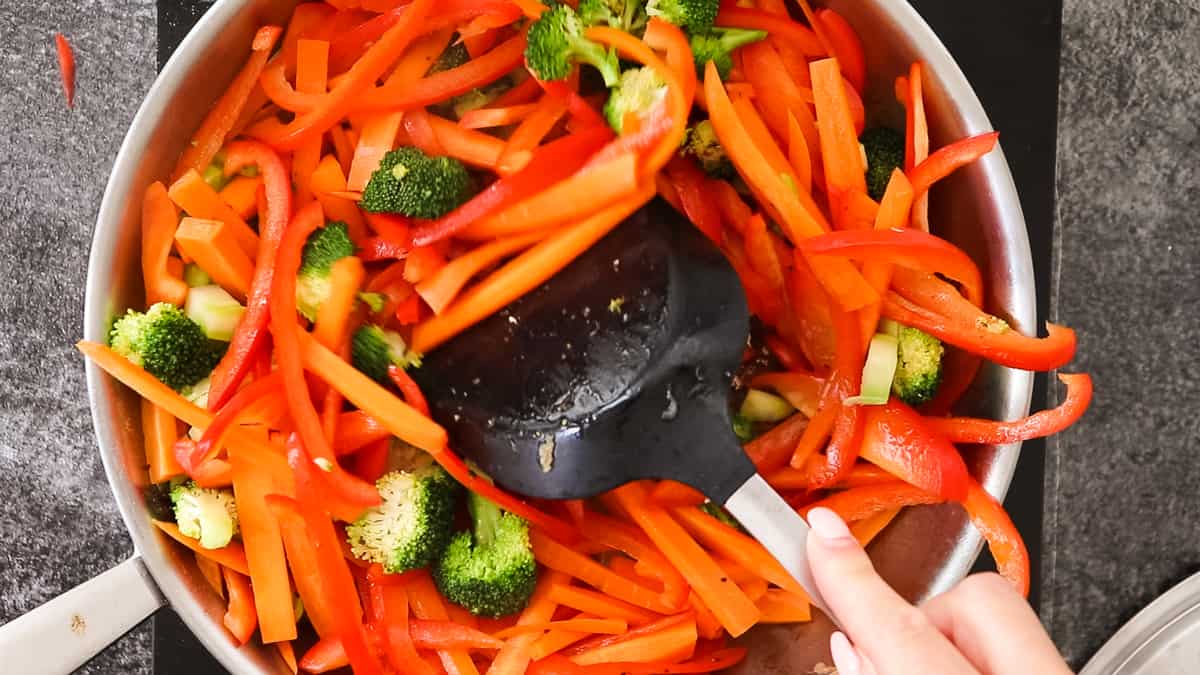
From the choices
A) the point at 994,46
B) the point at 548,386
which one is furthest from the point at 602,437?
the point at 994,46

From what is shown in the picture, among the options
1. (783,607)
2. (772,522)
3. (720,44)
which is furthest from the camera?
(783,607)

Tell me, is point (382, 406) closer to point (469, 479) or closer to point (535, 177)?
point (469, 479)

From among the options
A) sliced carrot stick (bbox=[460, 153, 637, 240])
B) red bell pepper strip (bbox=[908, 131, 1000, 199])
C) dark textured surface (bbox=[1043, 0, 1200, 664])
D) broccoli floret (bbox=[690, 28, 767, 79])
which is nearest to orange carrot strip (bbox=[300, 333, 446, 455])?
sliced carrot stick (bbox=[460, 153, 637, 240])

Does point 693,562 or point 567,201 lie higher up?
point 567,201

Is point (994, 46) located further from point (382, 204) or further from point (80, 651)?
point (80, 651)

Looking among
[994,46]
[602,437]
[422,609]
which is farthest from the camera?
[994,46]

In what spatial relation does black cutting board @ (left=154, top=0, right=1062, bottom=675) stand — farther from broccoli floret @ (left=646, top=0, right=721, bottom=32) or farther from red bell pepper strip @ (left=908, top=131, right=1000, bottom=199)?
broccoli floret @ (left=646, top=0, right=721, bottom=32)

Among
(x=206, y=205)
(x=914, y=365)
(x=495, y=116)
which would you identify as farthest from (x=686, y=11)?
(x=206, y=205)
